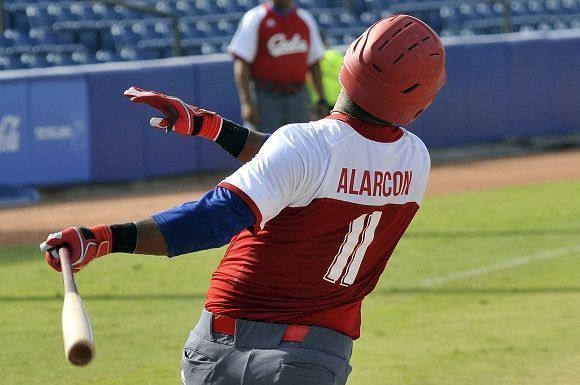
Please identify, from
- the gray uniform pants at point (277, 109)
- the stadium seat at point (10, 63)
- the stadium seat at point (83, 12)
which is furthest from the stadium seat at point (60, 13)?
the gray uniform pants at point (277, 109)

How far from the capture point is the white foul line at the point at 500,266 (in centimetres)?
886

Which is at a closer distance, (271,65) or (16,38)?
(271,65)

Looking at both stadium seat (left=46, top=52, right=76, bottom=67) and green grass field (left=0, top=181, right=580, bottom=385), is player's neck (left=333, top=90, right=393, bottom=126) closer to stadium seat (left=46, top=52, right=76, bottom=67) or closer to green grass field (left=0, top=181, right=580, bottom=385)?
green grass field (left=0, top=181, right=580, bottom=385)

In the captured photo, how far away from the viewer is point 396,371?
21.2ft

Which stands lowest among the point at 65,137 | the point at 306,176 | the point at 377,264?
the point at 65,137

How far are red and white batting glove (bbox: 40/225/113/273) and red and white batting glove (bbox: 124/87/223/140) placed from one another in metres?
0.82

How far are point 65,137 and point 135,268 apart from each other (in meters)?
4.85

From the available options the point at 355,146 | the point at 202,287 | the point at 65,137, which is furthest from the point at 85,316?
the point at 65,137

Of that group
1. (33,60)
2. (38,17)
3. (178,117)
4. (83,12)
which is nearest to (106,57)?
(33,60)

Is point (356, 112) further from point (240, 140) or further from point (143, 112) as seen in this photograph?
point (143, 112)

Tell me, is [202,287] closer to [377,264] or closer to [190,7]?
[377,264]

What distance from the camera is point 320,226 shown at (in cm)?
312

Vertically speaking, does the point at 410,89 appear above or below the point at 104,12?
above

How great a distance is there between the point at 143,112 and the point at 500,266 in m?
6.22
